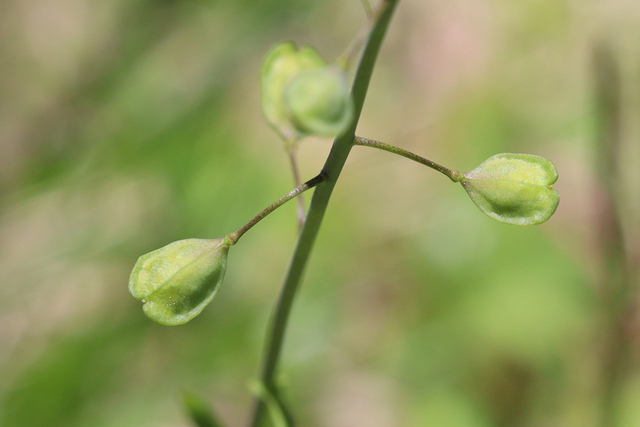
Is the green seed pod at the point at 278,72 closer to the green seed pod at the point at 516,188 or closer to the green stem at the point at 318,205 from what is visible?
the green stem at the point at 318,205

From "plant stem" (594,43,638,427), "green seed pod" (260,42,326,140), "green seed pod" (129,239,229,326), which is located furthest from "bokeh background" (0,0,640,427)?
"green seed pod" (129,239,229,326)

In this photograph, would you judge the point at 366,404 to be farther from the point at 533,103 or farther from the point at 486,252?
the point at 533,103

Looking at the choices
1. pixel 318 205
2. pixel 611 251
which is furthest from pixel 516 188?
pixel 611 251

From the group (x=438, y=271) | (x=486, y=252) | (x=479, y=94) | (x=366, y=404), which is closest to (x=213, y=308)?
(x=366, y=404)

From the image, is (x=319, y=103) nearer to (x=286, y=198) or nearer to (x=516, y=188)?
(x=286, y=198)

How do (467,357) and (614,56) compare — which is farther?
(614,56)

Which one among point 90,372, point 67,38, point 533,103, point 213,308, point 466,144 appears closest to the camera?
point 90,372

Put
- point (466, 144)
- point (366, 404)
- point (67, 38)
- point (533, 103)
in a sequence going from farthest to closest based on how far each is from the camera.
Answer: point (67, 38) < point (533, 103) < point (466, 144) < point (366, 404)
